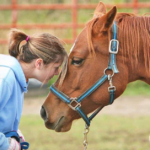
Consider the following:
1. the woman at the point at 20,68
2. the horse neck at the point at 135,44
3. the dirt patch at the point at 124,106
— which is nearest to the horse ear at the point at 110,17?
the horse neck at the point at 135,44

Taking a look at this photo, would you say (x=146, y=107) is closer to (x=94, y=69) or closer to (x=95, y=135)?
(x=95, y=135)

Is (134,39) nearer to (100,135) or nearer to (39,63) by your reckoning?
(39,63)

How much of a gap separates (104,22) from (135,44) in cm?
29

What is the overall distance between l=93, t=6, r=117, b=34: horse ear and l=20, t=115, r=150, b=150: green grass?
3040 mm

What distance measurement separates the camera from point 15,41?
126 inches

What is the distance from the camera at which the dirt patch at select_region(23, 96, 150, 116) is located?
7977mm

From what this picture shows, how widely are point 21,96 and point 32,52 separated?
36 centimetres

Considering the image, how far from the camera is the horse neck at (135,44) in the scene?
2971 millimetres

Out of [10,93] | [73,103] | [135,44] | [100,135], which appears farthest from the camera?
[100,135]

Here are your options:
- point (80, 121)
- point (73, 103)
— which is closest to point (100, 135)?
point (80, 121)

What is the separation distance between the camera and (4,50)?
9.97 meters

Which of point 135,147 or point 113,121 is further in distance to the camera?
point 113,121

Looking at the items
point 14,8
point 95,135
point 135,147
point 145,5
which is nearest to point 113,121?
point 95,135

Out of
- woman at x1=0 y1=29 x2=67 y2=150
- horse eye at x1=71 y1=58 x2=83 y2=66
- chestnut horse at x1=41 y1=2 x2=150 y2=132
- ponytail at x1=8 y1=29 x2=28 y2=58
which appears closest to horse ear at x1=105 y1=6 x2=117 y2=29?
chestnut horse at x1=41 y1=2 x2=150 y2=132
